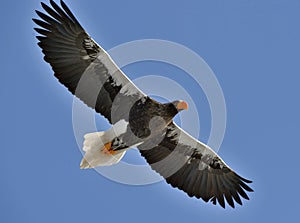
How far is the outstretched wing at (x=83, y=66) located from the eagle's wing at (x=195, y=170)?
1547 mm

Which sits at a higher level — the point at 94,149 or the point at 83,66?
the point at 83,66

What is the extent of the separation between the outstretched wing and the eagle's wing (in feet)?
5.07

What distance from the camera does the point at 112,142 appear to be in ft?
50.5

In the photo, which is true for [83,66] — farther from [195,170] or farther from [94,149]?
[195,170]

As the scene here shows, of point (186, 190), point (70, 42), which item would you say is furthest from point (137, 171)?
point (70, 42)

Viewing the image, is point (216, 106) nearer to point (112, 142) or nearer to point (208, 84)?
point (208, 84)

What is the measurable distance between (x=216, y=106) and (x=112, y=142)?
264 cm

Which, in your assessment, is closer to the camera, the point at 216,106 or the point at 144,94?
the point at 144,94

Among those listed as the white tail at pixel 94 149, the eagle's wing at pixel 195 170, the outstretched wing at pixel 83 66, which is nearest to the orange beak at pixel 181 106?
the outstretched wing at pixel 83 66

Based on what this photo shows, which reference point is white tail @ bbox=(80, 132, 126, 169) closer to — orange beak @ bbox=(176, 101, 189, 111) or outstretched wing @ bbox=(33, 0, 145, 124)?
outstretched wing @ bbox=(33, 0, 145, 124)

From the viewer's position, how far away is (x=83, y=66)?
1525 centimetres

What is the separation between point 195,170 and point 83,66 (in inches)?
149

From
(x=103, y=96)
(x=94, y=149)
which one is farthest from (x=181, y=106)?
(x=94, y=149)

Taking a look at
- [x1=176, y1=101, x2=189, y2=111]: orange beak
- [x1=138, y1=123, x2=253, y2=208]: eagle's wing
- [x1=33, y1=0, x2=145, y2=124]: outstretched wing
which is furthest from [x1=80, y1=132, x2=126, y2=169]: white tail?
[x1=176, y1=101, x2=189, y2=111]: orange beak
